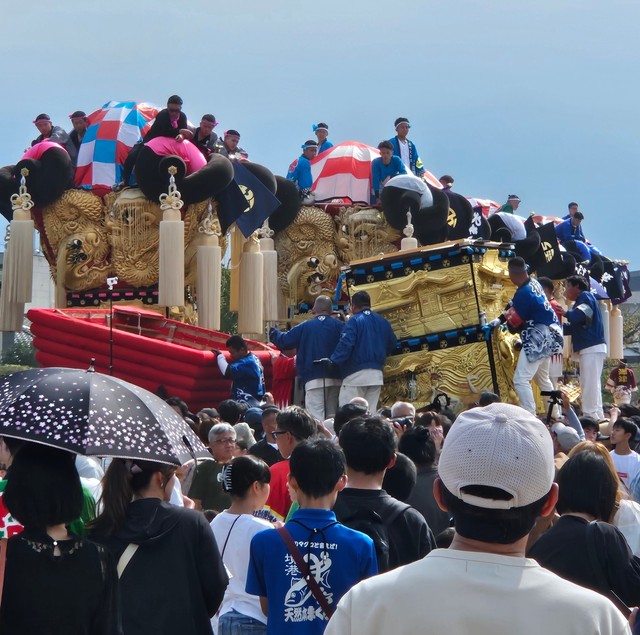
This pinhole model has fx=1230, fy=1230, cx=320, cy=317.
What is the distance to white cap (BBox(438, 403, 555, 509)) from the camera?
8.49ft

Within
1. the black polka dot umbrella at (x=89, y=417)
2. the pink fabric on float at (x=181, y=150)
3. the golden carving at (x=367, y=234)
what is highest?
the pink fabric on float at (x=181, y=150)

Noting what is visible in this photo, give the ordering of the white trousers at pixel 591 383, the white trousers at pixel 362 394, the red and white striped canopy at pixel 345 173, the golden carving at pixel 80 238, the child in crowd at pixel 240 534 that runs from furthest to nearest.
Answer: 1. the red and white striped canopy at pixel 345 173
2. the golden carving at pixel 80 238
3. the white trousers at pixel 591 383
4. the white trousers at pixel 362 394
5. the child in crowd at pixel 240 534

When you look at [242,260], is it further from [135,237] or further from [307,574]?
[307,574]

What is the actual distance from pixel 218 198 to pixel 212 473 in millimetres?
12716

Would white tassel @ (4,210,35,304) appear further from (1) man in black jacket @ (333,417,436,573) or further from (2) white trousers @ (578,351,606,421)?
(1) man in black jacket @ (333,417,436,573)

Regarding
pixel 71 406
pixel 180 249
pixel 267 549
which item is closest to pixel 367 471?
pixel 267 549

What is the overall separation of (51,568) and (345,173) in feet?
62.3

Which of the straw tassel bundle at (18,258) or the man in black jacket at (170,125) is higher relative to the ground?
the man in black jacket at (170,125)

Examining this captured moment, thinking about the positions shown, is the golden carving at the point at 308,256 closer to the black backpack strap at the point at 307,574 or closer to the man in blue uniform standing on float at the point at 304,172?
the man in blue uniform standing on float at the point at 304,172

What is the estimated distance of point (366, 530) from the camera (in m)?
4.60

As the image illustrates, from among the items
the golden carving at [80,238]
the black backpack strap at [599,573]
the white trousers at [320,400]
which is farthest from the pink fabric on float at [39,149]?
the black backpack strap at [599,573]

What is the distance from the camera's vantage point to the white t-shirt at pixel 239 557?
487 centimetres

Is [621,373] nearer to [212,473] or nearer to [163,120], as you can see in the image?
[163,120]

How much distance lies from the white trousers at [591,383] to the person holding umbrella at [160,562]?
11.4 meters
